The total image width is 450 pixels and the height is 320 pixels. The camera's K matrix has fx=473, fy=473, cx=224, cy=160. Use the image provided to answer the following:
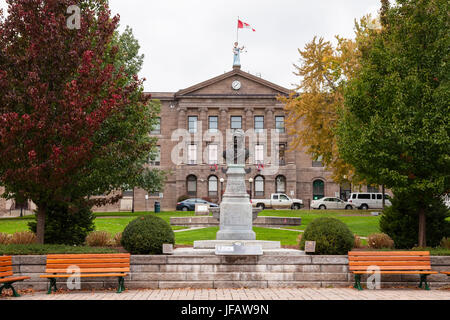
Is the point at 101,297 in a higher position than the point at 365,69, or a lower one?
lower

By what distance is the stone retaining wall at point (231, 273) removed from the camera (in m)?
10.5

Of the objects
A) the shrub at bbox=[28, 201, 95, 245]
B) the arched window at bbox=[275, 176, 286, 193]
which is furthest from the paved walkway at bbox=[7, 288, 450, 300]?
the arched window at bbox=[275, 176, 286, 193]

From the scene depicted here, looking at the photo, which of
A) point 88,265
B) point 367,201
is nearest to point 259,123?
point 367,201

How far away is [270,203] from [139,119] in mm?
32328

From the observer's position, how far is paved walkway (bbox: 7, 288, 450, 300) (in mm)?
9242

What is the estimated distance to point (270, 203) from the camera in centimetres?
4547

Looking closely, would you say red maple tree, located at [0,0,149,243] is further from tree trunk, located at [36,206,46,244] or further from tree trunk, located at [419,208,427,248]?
tree trunk, located at [419,208,427,248]

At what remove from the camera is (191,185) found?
178ft

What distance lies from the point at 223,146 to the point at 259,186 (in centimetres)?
613

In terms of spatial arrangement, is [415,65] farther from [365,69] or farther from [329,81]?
[329,81]

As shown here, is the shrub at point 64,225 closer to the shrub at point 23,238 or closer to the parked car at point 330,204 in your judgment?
the shrub at point 23,238

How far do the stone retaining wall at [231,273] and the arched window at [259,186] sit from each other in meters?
42.8

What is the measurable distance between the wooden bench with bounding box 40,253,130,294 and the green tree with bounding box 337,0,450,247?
6714 mm
